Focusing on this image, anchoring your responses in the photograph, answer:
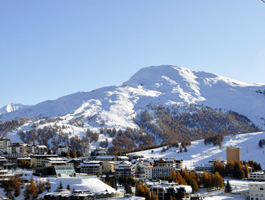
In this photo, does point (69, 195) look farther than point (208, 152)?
No

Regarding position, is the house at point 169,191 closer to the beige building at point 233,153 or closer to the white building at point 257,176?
the white building at point 257,176

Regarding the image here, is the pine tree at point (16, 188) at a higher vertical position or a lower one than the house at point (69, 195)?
higher

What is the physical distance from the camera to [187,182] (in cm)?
10250

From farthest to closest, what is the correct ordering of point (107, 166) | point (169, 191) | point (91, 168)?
A: point (107, 166)
point (91, 168)
point (169, 191)

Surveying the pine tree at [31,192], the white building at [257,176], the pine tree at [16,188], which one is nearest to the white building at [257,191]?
the white building at [257,176]

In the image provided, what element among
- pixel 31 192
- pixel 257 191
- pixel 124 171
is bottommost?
pixel 257 191

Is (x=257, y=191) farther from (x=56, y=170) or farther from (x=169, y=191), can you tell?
(x=56, y=170)

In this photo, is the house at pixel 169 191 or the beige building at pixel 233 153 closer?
the house at pixel 169 191

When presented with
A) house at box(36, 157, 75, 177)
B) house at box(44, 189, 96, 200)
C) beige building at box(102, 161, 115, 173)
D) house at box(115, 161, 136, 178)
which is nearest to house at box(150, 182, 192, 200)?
house at box(44, 189, 96, 200)

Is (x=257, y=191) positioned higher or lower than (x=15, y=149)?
lower

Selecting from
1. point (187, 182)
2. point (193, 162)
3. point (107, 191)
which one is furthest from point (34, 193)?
point (193, 162)

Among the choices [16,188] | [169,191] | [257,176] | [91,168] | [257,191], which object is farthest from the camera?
[257,176]

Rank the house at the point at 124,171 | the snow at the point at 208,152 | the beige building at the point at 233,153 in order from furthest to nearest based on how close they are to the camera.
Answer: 1. the snow at the point at 208,152
2. the beige building at the point at 233,153
3. the house at the point at 124,171

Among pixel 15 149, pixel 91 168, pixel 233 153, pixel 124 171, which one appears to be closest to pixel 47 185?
pixel 91 168
